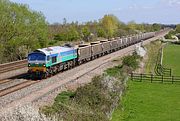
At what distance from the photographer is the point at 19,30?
2336 inches

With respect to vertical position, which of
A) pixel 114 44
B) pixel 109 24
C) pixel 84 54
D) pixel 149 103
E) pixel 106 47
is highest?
pixel 109 24

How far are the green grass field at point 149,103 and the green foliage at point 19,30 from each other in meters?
21.6

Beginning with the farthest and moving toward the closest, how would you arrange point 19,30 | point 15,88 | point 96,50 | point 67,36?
point 67,36 < point 96,50 < point 19,30 < point 15,88

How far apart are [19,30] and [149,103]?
1277 inches

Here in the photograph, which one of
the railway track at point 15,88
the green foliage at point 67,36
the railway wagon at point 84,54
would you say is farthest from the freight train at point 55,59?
the green foliage at point 67,36

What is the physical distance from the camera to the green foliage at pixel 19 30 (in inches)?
2256

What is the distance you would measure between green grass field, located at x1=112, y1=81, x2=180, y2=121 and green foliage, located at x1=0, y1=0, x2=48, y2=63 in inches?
849

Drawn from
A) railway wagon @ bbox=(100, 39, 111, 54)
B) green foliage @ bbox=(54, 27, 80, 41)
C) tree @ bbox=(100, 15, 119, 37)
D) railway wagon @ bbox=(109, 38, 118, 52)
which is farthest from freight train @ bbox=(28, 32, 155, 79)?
tree @ bbox=(100, 15, 119, 37)

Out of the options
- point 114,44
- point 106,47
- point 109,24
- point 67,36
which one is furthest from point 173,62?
point 109,24

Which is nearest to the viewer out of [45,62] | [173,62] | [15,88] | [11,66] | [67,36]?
[15,88]

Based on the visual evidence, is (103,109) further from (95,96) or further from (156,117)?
(156,117)

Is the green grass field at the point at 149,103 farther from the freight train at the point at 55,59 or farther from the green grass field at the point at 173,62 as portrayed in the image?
the green grass field at the point at 173,62

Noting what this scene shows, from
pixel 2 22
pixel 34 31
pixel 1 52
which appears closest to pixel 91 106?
pixel 1 52

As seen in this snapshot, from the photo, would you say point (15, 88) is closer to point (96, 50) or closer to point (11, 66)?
point (11, 66)
